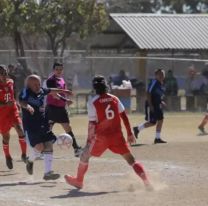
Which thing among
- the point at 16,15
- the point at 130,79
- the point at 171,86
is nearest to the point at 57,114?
the point at 16,15

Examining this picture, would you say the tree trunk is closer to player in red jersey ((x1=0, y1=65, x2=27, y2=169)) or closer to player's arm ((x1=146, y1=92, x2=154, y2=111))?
player's arm ((x1=146, y1=92, x2=154, y2=111))

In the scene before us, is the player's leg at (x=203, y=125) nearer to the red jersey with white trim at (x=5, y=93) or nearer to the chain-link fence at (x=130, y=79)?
the chain-link fence at (x=130, y=79)

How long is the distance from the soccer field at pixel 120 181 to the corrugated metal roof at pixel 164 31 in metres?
16.1

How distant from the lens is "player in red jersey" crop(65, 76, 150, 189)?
39.3ft

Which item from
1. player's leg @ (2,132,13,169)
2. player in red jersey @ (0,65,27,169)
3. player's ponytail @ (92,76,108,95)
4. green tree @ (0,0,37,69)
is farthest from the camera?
green tree @ (0,0,37,69)

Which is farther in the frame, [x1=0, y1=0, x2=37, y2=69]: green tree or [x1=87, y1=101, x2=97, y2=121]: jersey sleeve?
[x1=0, y1=0, x2=37, y2=69]: green tree

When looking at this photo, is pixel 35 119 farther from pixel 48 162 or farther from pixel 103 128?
pixel 103 128

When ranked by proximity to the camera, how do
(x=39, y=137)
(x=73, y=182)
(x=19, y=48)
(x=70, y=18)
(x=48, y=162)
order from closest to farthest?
(x=73, y=182) → (x=48, y=162) → (x=39, y=137) → (x=70, y=18) → (x=19, y=48)

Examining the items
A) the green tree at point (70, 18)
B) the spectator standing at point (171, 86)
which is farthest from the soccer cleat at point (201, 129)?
the green tree at point (70, 18)

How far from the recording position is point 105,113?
12.0m

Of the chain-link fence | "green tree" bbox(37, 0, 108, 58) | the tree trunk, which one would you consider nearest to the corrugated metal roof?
the chain-link fence

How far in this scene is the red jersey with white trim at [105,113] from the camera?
39.2 feet

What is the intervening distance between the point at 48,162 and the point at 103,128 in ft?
4.44

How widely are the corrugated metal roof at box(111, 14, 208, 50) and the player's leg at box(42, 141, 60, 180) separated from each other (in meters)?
21.9
